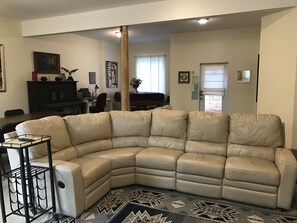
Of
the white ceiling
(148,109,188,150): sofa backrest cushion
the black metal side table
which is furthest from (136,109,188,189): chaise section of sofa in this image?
the white ceiling

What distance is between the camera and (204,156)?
122 inches

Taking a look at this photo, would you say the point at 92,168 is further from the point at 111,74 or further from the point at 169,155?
the point at 111,74

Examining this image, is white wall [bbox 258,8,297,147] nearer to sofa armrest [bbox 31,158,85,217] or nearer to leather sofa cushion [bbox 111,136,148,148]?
leather sofa cushion [bbox 111,136,148,148]

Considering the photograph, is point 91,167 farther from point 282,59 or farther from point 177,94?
point 177,94

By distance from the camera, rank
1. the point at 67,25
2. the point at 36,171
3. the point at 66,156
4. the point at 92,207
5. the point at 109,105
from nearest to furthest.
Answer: the point at 36,171, the point at 92,207, the point at 66,156, the point at 67,25, the point at 109,105

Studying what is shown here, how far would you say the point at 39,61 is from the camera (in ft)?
20.7

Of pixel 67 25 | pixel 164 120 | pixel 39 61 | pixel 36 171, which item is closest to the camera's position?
pixel 36 171

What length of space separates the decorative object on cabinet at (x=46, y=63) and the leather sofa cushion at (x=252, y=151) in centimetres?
536

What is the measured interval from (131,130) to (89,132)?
2.12 ft

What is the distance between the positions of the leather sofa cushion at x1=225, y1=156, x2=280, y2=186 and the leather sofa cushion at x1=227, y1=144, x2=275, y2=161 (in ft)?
0.43

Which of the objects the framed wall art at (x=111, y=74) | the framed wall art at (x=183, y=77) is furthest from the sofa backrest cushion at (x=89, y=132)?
the framed wall art at (x=111, y=74)

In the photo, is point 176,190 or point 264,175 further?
point 176,190

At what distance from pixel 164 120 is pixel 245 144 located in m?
1.17

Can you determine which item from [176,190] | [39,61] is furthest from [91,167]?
[39,61]
